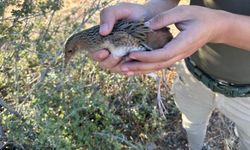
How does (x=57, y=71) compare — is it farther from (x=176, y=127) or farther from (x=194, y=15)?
(x=194, y=15)

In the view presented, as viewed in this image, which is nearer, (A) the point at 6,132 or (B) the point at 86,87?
(A) the point at 6,132

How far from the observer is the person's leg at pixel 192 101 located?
221 cm

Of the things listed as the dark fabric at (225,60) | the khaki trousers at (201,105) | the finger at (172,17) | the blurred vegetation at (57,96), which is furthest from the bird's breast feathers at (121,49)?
the khaki trousers at (201,105)

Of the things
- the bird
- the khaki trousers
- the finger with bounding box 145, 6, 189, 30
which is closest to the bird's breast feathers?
the bird

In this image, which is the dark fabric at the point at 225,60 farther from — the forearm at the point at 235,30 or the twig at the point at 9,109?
the twig at the point at 9,109

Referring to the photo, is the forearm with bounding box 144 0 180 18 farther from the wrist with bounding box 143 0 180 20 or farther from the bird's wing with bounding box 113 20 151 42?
the bird's wing with bounding box 113 20 151 42

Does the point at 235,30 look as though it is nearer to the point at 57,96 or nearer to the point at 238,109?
the point at 238,109

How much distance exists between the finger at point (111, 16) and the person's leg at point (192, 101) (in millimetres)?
580

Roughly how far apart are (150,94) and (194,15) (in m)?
1.56

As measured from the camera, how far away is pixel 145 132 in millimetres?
2828

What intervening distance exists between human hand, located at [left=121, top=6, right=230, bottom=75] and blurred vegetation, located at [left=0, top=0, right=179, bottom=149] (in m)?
0.70

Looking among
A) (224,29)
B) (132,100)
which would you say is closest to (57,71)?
(132,100)

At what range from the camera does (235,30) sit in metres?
1.49

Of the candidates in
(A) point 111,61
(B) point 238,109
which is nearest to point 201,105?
(B) point 238,109
